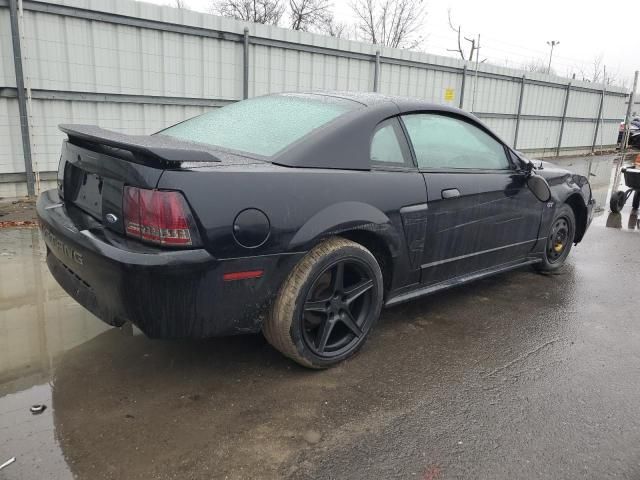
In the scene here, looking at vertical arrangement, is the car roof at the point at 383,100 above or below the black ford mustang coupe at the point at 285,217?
above

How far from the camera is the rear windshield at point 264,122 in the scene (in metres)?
2.97

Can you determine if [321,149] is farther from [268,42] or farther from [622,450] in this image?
[268,42]

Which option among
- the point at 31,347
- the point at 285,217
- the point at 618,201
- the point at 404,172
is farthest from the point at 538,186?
the point at 618,201

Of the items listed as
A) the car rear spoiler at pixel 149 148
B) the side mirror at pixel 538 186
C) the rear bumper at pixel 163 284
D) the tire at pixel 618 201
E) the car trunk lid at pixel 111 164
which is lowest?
the tire at pixel 618 201

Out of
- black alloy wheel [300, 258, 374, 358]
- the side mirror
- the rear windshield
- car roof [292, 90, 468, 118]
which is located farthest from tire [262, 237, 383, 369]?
the side mirror

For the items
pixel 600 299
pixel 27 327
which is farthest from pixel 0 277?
pixel 600 299

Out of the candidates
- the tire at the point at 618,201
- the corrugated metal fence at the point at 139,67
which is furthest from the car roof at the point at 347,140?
the tire at the point at 618,201

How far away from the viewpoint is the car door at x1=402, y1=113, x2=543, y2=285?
11.1 ft

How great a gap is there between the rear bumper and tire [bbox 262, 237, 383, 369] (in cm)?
10

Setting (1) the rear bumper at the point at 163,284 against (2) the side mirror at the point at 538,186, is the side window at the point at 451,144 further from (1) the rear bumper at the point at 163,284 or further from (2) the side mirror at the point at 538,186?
(1) the rear bumper at the point at 163,284

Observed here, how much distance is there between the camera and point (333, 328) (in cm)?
304

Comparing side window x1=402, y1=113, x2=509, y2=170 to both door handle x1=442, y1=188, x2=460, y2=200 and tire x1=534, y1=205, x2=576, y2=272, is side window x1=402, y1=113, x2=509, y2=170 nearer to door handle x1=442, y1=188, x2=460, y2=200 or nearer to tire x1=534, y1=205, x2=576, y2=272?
door handle x1=442, y1=188, x2=460, y2=200

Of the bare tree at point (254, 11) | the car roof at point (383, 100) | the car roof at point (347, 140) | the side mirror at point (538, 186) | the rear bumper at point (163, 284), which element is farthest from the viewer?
the bare tree at point (254, 11)

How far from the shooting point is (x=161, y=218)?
2.27 meters
